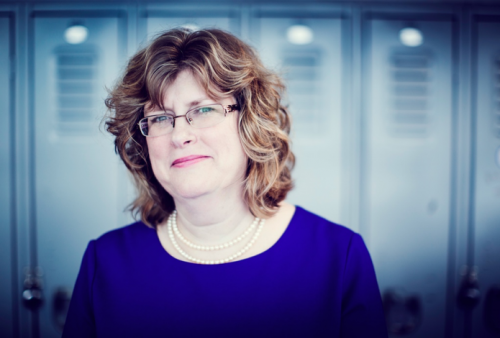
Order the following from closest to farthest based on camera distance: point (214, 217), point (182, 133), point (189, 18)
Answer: point (182, 133), point (214, 217), point (189, 18)

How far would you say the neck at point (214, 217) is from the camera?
1.03 m

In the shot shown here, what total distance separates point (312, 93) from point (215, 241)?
3.57ft

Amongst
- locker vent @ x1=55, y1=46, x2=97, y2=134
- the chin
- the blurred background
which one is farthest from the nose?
locker vent @ x1=55, y1=46, x2=97, y2=134

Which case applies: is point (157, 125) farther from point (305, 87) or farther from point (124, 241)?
point (305, 87)

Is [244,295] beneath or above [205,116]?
beneath

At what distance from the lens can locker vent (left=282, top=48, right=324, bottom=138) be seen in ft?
5.85

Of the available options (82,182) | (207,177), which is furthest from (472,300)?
(82,182)

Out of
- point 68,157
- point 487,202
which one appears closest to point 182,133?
point 68,157

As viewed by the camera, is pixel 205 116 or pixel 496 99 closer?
pixel 205 116

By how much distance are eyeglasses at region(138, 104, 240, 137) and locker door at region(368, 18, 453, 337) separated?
42.9 inches

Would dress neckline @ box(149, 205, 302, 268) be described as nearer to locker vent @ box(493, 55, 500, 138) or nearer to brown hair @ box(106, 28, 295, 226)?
brown hair @ box(106, 28, 295, 226)

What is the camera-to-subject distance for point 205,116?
3.24 ft

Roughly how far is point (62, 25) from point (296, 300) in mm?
1837

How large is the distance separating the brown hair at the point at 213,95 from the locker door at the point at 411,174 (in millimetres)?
828
